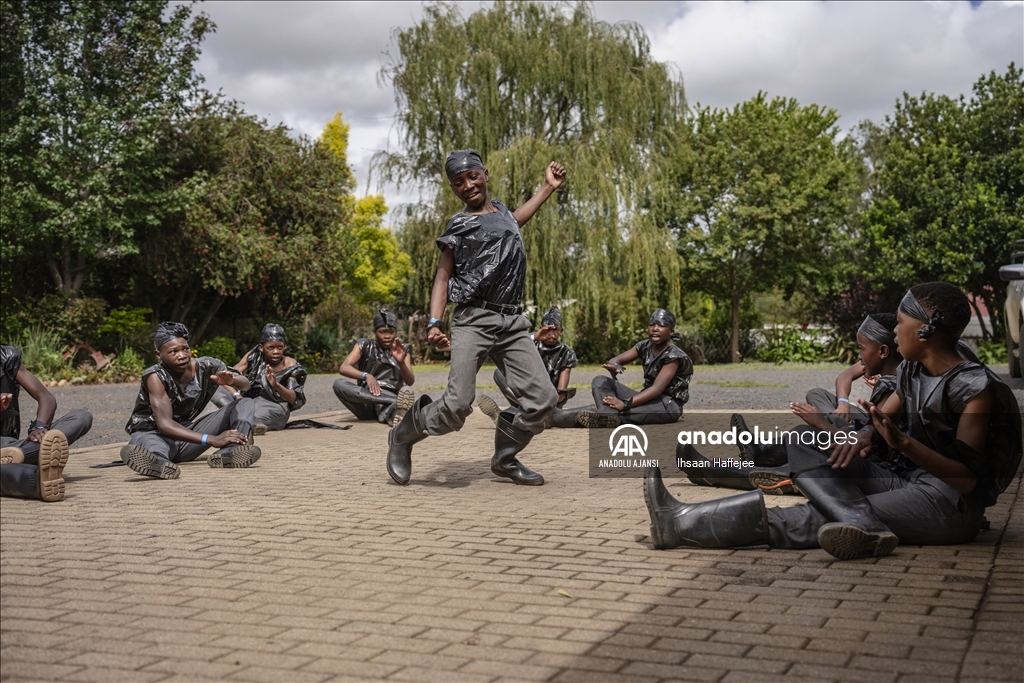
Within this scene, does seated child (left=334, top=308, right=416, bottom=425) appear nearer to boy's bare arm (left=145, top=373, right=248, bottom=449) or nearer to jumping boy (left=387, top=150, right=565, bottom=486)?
boy's bare arm (left=145, top=373, right=248, bottom=449)

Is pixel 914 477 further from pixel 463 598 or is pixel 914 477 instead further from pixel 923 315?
pixel 463 598

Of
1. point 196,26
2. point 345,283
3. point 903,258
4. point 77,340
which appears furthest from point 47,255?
point 903,258

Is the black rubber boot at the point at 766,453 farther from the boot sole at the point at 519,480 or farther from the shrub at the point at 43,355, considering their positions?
the shrub at the point at 43,355

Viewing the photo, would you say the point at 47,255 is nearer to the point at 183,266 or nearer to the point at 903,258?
the point at 183,266

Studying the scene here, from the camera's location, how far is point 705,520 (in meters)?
5.36

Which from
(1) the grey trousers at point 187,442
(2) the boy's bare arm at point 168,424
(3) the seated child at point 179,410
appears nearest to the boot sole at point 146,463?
(1) the grey trousers at point 187,442

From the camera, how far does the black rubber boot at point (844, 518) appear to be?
505 cm

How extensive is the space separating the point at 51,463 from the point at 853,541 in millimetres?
4808

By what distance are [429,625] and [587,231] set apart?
26.6 m

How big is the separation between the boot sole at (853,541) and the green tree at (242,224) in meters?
22.7

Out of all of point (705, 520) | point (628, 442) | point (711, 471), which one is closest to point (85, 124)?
point (628, 442)

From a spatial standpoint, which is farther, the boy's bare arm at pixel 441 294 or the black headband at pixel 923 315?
the boy's bare arm at pixel 441 294

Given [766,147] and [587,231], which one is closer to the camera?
[587,231]

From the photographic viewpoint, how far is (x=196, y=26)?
26.1m
